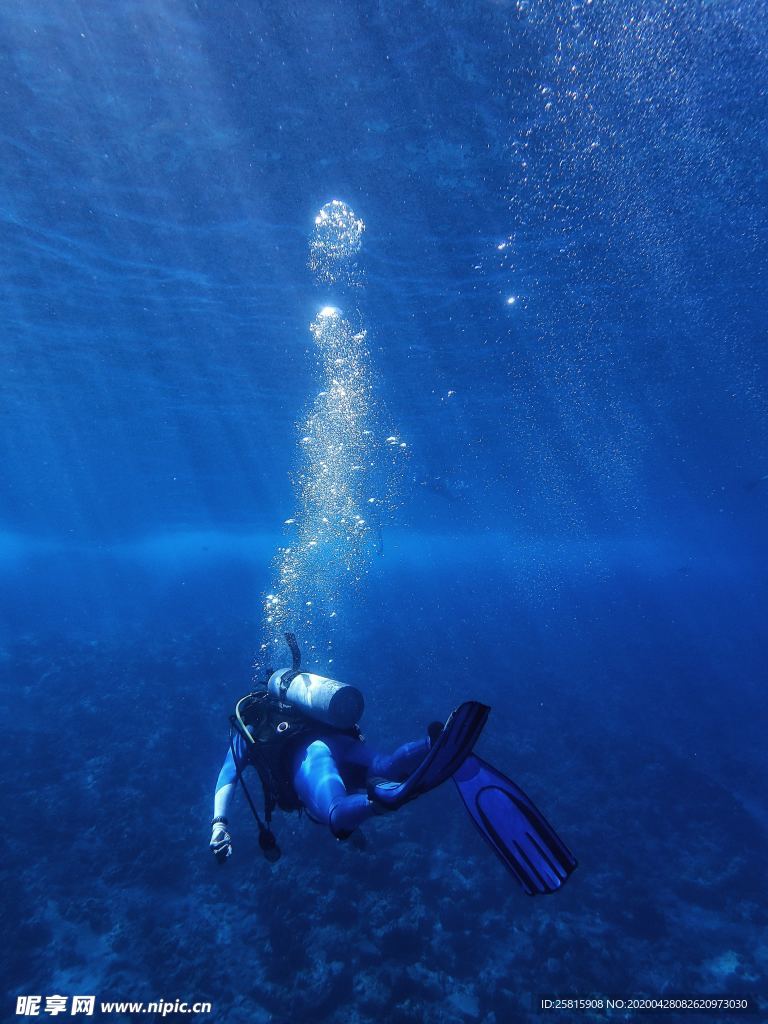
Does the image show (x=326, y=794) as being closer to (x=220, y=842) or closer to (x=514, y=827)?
(x=220, y=842)

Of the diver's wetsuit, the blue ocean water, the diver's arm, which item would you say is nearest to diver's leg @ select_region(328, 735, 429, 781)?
the diver's wetsuit

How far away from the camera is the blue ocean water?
6.64m

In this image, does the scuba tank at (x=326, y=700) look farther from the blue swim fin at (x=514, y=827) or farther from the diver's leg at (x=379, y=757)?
the blue swim fin at (x=514, y=827)

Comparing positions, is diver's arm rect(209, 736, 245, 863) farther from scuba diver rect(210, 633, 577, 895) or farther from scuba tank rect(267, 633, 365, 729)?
scuba tank rect(267, 633, 365, 729)

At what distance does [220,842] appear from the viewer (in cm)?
384

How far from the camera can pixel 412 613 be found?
3462cm

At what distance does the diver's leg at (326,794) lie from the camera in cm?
334

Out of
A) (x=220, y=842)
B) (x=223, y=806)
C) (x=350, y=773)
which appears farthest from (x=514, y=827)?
(x=223, y=806)

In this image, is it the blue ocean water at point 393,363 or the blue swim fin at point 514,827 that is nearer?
the blue swim fin at point 514,827

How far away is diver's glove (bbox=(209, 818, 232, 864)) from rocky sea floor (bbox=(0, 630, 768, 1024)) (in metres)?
5.07

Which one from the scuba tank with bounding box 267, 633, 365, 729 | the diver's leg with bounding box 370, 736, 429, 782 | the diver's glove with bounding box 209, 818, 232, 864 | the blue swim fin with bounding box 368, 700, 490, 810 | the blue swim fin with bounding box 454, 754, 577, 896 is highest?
the scuba tank with bounding box 267, 633, 365, 729

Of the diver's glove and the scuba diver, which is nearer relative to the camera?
the scuba diver

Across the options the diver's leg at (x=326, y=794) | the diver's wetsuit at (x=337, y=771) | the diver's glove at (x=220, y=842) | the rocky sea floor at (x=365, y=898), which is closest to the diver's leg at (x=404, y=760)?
the diver's wetsuit at (x=337, y=771)

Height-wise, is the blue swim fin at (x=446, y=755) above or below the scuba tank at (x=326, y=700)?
below
